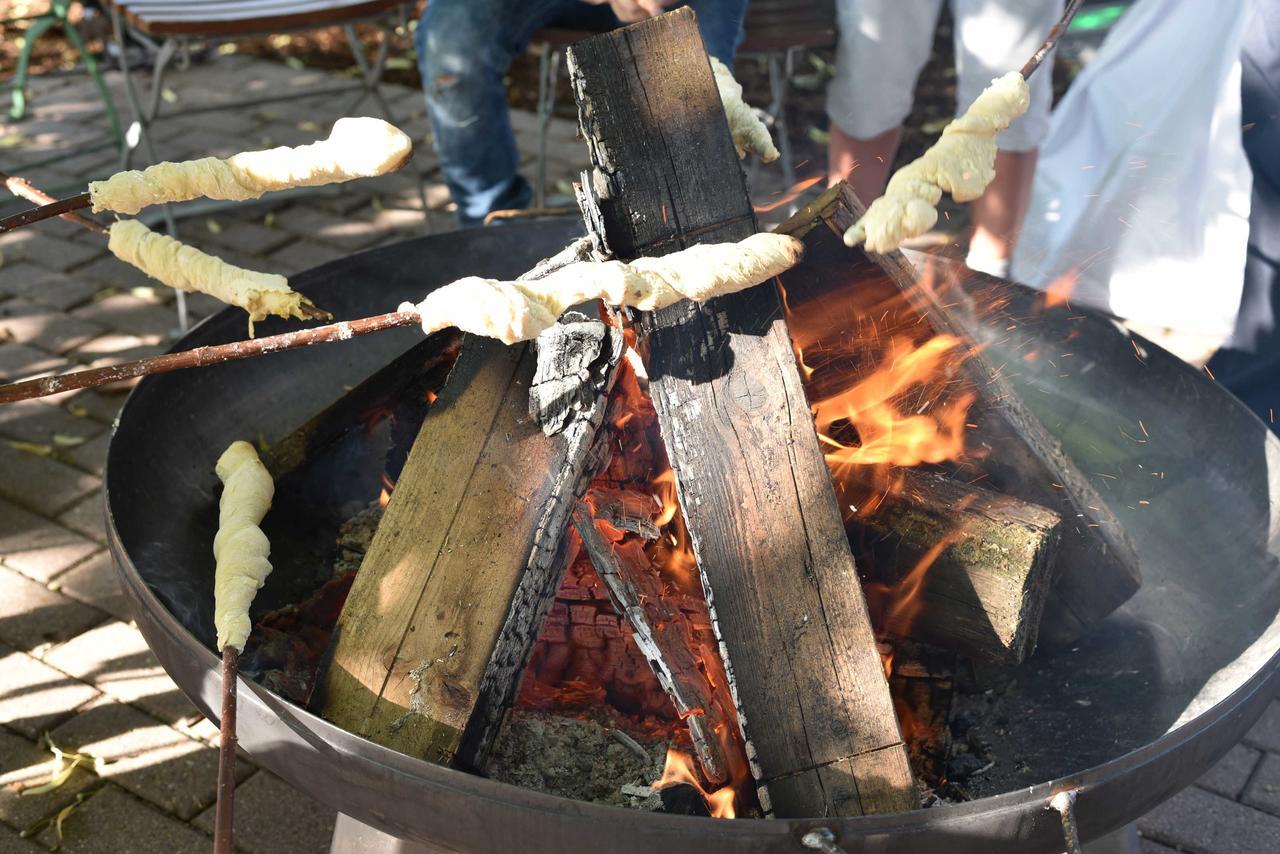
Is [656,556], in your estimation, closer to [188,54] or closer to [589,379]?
[589,379]

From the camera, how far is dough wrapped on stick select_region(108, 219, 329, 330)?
1.62 m

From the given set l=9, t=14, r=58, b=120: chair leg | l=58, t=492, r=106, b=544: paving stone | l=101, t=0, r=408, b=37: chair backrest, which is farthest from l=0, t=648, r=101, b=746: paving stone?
l=9, t=14, r=58, b=120: chair leg

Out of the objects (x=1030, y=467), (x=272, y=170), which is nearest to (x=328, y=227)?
(x=272, y=170)

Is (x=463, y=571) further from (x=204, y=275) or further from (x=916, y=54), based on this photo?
(x=916, y=54)

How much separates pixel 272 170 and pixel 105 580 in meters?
1.65

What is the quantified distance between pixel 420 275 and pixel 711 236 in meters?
0.96

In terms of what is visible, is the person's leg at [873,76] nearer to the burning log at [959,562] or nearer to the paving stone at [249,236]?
the burning log at [959,562]

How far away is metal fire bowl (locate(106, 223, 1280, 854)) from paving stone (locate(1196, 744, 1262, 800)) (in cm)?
57

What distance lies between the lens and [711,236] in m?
1.68

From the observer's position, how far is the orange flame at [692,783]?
62.4 inches

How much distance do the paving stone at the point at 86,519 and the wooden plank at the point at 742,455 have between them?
75.4 inches

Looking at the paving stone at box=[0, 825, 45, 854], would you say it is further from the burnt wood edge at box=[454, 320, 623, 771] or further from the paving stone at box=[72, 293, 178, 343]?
the paving stone at box=[72, 293, 178, 343]

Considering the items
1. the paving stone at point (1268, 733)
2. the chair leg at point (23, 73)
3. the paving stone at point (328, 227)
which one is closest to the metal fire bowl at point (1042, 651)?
the paving stone at point (1268, 733)

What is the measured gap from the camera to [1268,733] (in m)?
2.44
